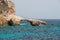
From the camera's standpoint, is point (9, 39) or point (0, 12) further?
point (0, 12)

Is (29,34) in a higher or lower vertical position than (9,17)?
lower

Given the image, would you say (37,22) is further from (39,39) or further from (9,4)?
(39,39)

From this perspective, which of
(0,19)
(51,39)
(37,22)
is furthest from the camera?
(37,22)

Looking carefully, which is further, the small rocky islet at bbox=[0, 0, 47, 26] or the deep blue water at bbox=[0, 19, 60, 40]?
the small rocky islet at bbox=[0, 0, 47, 26]

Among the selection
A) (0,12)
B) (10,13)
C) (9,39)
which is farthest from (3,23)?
(9,39)

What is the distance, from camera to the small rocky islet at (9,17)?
9706cm

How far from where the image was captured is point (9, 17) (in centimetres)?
10794

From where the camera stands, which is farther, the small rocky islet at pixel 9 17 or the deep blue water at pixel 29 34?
the small rocky islet at pixel 9 17

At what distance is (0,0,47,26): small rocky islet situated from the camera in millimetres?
97056

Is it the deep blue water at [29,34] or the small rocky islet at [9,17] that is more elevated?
the small rocky islet at [9,17]

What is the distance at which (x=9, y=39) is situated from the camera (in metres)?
49.2

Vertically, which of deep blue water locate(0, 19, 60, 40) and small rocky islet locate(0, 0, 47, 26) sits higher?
small rocky islet locate(0, 0, 47, 26)

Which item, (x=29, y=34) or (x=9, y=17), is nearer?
(x=29, y=34)

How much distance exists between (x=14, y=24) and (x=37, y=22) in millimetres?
9561
